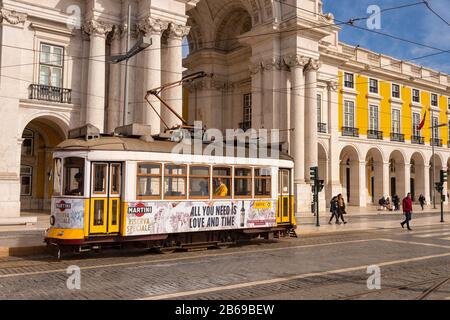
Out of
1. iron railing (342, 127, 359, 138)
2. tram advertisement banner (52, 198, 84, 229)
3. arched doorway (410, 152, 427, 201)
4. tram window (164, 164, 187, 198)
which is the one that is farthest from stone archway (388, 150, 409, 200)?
tram advertisement banner (52, 198, 84, 229)

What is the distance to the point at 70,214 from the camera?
10.8 m

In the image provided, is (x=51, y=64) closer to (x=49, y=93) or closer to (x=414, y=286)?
(x=49, y=93)

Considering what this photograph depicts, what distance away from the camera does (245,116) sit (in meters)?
36.2

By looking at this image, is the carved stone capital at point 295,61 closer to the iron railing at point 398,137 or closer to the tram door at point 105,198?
the iron railing at point 398,137

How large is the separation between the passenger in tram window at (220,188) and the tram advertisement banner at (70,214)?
3906 mm

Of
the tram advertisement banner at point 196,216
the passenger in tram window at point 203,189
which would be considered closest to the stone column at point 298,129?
the tram advertisement banner at point 196,216

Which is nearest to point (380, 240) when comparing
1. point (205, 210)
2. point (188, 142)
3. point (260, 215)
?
point (260, 215)

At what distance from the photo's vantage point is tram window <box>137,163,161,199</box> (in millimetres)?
11516

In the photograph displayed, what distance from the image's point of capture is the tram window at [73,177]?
430 inches

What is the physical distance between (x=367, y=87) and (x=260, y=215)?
31.0 metres

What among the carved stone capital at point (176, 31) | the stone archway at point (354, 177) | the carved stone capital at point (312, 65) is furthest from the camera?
the stone archway at point (354, 177)

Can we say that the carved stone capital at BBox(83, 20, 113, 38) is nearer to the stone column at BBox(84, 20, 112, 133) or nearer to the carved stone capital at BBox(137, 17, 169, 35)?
the stone column at BBox(84, 20, 112, 133)

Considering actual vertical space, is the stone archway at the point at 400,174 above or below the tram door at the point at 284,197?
above

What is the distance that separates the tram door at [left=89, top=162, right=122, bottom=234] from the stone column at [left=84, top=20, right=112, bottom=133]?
473 inches
